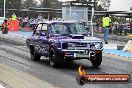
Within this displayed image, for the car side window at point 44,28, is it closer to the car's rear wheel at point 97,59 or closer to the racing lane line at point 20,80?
the car's rear wheel at point 97,59

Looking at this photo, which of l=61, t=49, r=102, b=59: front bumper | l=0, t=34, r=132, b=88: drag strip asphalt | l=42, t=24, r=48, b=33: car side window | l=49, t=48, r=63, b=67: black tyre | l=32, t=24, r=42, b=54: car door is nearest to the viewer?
l=0, t=34, r=132, b=88: drag strip asphalt

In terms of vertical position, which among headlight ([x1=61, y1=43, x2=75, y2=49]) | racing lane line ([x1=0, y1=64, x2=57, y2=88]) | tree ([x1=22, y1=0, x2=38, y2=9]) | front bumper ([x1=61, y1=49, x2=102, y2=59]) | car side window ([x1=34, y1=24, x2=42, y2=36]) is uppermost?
tree ([x1=22, y1=0, x2=38, y2=9])

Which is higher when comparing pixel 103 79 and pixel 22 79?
pixel 103 79

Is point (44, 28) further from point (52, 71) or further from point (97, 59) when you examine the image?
point (52, 71)

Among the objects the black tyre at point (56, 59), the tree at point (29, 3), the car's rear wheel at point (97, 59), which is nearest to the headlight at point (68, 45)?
the black tyre at point (56, 59)

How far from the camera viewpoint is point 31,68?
1239cm

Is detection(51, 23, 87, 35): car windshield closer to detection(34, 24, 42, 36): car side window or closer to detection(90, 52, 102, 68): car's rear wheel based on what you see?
detection(34, 24, 42, 36): car side window

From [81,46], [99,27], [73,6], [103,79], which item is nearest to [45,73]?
[81,46]

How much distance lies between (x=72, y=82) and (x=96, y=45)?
9.87 ft

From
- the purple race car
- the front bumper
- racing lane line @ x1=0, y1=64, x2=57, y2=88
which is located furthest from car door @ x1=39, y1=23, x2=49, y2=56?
racing lane line @ x1=0, y1=64, x2=57, y2=88

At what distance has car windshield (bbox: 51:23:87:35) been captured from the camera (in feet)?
43.6

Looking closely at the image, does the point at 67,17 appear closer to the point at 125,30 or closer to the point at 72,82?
the point at 125,30

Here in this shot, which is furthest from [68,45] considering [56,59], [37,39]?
[37,39]

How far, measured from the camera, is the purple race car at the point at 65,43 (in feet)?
39.9
